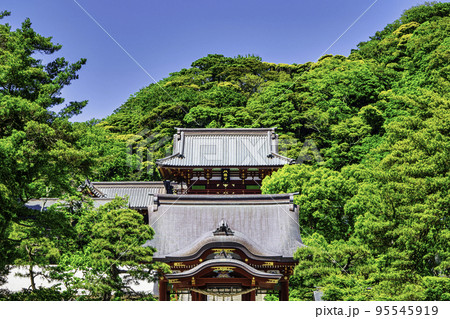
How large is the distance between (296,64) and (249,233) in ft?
122

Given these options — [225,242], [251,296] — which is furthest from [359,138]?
[225,242]

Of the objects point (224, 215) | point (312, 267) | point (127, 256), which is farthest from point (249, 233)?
point (127, 256)

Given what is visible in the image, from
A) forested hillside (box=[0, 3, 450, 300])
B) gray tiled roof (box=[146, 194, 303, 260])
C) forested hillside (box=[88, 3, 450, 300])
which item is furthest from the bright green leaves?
forested hillside (box=[88, 3, 450, 300])

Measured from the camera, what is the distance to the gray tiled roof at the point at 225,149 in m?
23.3

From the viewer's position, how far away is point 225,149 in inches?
984

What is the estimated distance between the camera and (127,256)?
37.6ft

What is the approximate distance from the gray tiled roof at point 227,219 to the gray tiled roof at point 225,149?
319 inches

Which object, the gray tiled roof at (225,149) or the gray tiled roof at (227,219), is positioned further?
the gray tiled roof at (225,149)

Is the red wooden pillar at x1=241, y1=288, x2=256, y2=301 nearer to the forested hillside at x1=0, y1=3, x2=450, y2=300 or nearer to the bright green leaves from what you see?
the forested hillside at x1=0, y1=3, x2=450, y2=300

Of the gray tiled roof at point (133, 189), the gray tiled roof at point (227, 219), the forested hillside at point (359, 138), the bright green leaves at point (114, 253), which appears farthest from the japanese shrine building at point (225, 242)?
the gray tiled roof at point (133, 189)

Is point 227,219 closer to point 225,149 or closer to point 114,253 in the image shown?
point 114,253

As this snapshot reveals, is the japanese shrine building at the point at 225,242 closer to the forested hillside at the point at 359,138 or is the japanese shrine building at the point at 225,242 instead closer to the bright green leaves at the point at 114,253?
the bright green leaves at the point at 114,253

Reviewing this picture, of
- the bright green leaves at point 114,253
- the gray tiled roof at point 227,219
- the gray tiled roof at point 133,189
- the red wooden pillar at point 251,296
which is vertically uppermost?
the gray tiled roof at point 133,189
